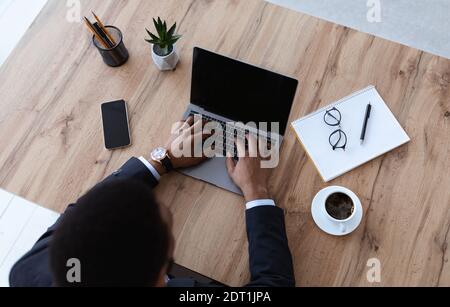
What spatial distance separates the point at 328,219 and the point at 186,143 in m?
0.41

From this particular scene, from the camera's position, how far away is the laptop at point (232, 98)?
0.95 m

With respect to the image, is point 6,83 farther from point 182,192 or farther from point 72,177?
point 182,192

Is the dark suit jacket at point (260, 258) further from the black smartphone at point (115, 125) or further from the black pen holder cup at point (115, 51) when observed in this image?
the black pen holder cup at point (115, 51)

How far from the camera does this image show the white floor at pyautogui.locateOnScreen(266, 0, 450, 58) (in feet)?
6.35

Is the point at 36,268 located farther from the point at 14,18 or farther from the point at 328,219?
the point at 14,18

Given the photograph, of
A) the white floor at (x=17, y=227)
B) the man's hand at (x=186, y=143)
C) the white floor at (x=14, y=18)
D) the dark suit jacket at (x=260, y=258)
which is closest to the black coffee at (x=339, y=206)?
the dark suit jacket at (x=260, y=258)

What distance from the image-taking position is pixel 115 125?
1070mm

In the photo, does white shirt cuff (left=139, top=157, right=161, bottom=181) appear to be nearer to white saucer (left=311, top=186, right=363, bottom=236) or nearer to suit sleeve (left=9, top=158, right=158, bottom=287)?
suit sleeve (left=9, top=158, right=158, bottom=287)

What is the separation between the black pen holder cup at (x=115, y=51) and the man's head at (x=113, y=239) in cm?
52

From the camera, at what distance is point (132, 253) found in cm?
66

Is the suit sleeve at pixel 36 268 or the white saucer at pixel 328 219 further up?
the suit sleeve at pixel 36 268

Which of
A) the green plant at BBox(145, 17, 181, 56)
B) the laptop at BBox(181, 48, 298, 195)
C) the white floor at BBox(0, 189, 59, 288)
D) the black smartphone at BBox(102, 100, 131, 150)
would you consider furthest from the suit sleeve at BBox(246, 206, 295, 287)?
the white floor at BBox(0, 189, 59, 288)

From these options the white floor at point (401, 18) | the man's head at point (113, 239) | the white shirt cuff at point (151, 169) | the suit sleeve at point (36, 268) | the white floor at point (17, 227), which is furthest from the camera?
the white floor at point (401, 18)
